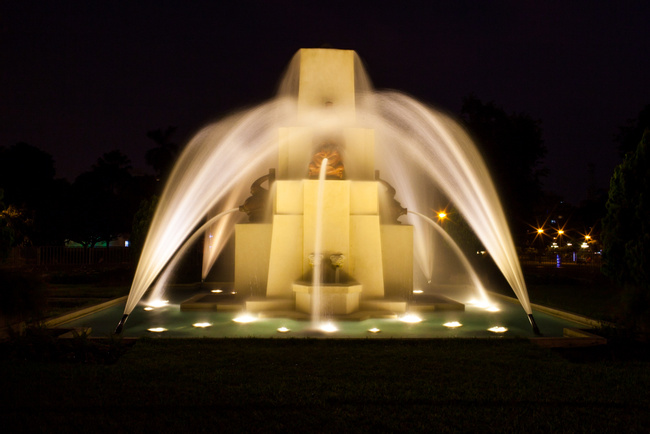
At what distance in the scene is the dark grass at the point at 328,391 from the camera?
4871 millimetres

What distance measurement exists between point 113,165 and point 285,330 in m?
57.8

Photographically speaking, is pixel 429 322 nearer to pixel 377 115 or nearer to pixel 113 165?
pixel 377 115

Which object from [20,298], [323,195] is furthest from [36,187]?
[20,298]

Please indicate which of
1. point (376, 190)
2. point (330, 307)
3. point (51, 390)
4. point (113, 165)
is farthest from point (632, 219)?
point (113, 165)

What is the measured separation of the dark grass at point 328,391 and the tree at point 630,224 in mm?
3718

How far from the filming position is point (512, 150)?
33.7 meters

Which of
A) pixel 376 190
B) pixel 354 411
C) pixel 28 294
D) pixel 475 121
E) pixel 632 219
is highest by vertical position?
pixel 475 121

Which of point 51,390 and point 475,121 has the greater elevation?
point 475,121

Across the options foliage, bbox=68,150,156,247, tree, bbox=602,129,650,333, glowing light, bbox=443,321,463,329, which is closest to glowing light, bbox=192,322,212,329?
glowing light, bbox=443,321,463,329

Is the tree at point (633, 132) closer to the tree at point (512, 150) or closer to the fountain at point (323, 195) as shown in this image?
the tree at point (512, 150)

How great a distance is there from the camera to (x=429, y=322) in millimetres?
11156

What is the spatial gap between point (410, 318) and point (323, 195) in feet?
12.5

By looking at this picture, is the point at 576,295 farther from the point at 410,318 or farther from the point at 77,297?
the point at 77,297

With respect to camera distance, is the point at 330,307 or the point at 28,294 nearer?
the point at 28,294
